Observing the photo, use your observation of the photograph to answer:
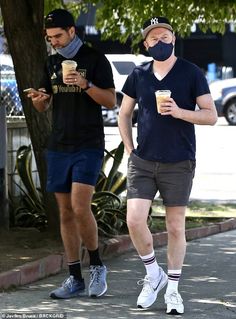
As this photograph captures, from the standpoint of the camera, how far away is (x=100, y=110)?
6.45 m

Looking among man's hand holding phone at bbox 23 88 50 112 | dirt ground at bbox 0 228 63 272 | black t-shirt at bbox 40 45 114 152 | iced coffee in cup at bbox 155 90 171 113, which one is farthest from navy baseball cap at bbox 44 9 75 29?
dirt ground at bbox 0 228 63 272

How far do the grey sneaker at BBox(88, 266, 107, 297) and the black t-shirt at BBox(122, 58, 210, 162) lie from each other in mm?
1021

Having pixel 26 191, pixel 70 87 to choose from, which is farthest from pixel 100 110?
pixel 26 191

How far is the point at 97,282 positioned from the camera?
6410mm

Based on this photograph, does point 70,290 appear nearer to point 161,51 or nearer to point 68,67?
point 68,67

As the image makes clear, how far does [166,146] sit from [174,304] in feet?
3.48

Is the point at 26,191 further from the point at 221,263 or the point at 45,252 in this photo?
the point at 221,263

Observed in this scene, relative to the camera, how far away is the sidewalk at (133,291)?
598 centimetres

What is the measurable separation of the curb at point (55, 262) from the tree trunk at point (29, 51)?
0.71 m

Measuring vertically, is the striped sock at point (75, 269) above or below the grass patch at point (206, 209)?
above

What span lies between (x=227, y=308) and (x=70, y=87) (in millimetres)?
1926

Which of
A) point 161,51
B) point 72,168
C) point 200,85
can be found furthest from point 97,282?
point 161,51

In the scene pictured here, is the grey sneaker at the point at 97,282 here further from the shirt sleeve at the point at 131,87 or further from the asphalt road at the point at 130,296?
the shirt sleeve at the point at 131,87

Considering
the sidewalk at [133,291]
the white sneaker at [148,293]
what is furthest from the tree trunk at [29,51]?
the white sneaker at [148,293]
